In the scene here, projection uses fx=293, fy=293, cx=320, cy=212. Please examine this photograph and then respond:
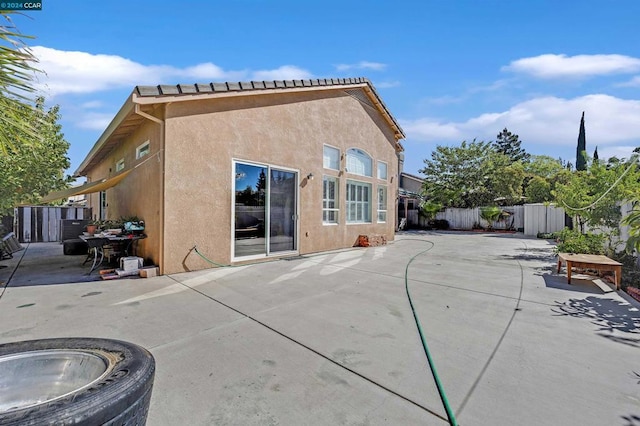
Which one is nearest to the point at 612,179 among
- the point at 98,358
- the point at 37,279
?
the point at 98,358

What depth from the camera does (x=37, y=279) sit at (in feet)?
19.9

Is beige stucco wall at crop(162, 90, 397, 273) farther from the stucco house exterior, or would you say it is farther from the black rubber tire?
the black rubber tire

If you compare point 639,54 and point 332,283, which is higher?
point 639,54

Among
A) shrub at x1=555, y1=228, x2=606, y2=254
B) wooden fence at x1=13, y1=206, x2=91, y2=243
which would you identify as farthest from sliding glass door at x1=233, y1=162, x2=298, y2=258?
wooden fence at x1=13, y1=206, x2=91, y2=243

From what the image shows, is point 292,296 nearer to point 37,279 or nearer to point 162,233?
point 162,233

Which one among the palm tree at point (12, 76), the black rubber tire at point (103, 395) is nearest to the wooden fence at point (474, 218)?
the black rubber tire at point (103, 395)

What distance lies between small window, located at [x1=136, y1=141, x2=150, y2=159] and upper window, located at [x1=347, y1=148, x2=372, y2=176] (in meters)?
6.65

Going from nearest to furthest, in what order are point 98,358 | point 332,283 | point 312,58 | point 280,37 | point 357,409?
1. point 98,358
2. point 357,409
3. point 332,283
4. point 280,37
5. point 312,58

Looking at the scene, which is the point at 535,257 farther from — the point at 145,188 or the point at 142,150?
the point at 142,150

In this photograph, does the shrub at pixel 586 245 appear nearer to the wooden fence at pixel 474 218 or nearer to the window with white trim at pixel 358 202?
the window with white trim at pixel 358 202

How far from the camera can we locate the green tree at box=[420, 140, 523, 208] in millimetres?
23422

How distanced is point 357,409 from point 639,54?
451 inches

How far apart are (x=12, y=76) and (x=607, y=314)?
6932 millimetres

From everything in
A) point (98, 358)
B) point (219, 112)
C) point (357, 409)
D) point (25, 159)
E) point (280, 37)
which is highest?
point (280, 37)
